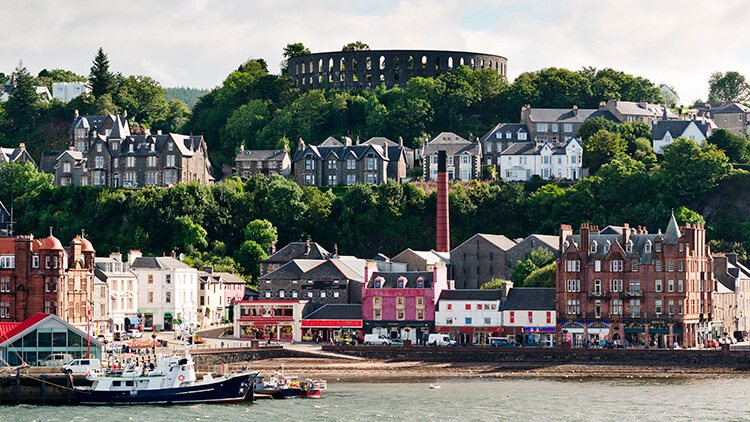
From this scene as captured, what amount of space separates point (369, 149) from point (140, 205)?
75.9ft

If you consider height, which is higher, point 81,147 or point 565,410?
point 81,147

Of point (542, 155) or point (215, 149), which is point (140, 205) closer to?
point (215, 149)

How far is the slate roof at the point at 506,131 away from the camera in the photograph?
14012cm

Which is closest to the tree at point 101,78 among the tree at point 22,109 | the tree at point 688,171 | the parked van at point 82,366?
the tree at point 22,109

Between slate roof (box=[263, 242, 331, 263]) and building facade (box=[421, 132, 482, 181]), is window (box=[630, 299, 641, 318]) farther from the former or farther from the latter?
building facade (box=[421, 132, 482, 181])

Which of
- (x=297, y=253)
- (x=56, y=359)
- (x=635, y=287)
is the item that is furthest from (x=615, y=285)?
(x=56, y=359)

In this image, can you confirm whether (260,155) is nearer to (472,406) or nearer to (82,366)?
(82,366)

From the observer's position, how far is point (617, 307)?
94.2m

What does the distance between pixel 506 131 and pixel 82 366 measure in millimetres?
73006

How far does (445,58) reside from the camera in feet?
523

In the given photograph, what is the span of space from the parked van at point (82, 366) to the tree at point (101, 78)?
86.3 meters

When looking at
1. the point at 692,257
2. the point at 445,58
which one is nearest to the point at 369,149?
the point at 445,58

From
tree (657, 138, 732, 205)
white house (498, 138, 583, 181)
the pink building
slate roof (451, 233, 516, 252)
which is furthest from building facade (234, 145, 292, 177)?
the pink building

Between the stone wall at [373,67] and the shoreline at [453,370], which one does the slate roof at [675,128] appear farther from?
the shoreline at [453,370]
